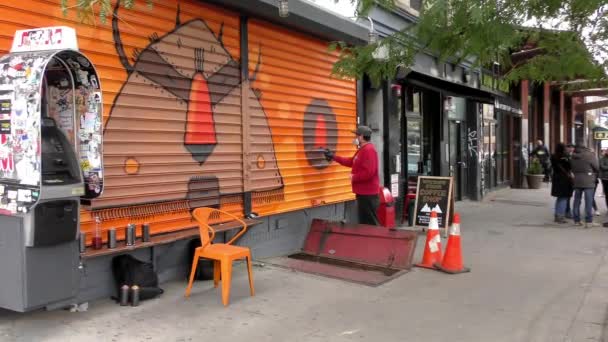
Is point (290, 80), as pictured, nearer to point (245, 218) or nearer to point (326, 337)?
point (245, 218)

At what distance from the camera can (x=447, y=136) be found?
559 inches

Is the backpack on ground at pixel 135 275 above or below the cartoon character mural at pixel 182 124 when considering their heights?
below

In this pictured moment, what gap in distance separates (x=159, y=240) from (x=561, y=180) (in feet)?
29.0

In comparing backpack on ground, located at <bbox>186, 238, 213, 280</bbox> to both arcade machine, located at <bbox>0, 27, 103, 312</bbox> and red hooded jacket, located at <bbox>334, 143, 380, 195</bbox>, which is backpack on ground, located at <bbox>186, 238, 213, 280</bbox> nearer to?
arcade machine, located at <bbox>0, 27, 103, 312</bbox>

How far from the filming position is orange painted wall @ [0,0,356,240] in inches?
222

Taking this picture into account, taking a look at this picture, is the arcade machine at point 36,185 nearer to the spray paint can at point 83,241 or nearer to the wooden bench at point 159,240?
the spray paint can at point 83,241

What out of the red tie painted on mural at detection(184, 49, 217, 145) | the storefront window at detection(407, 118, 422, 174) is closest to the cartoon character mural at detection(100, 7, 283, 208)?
the red tie painted on mural at detection(184, 49, 217, 145)

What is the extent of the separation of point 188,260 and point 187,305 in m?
1.04

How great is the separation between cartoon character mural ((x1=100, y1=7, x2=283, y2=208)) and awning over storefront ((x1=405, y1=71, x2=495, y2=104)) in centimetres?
431

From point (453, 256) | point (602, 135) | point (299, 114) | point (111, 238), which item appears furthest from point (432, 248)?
point (602, 135)

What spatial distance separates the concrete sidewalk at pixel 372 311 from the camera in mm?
4863

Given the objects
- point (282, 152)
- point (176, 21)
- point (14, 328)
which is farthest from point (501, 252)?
point (14, 328)

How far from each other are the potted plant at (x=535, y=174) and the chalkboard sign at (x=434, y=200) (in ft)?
35.0

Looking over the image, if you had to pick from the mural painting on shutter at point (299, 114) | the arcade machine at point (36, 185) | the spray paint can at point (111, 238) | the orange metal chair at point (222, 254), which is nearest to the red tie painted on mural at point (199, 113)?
the mural painting on shutter at point (299, 114)
